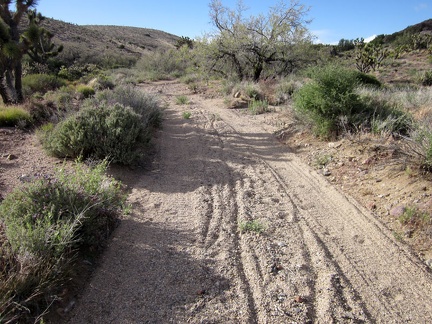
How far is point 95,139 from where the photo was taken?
5863 mm

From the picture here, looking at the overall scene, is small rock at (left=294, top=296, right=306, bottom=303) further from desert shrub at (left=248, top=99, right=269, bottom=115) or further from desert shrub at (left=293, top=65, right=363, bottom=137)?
desert shrub at (left=248, top=99, right=269, bottom=115)

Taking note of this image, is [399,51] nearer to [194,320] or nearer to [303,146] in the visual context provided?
[303,146]

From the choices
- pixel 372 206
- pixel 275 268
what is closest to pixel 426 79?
pixel 372 206

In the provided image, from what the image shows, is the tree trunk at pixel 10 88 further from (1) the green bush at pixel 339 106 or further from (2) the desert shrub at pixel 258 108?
(1) the green bush at pixel 339 106

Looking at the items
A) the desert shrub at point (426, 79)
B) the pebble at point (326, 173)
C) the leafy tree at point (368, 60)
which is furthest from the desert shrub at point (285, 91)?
the leafy tree at point (368, 60)

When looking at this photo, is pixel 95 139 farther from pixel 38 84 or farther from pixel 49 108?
pixel 38 84

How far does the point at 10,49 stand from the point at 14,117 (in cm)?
381

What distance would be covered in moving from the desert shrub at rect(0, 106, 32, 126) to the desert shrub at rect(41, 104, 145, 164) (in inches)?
108

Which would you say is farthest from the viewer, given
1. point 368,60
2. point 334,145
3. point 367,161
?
point 368,60

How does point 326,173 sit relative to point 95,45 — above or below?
below

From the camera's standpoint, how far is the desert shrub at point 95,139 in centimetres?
581

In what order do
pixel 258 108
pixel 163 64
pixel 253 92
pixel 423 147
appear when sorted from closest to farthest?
pixel 423 147 → pixel 258 108 → pixel 253 92 → pixel 163 64

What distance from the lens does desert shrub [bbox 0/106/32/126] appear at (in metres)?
8.29

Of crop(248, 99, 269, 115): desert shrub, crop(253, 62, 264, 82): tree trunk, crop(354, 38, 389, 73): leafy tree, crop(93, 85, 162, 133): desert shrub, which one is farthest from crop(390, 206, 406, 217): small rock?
crop(354, 38, 389, 73): leafy tree
